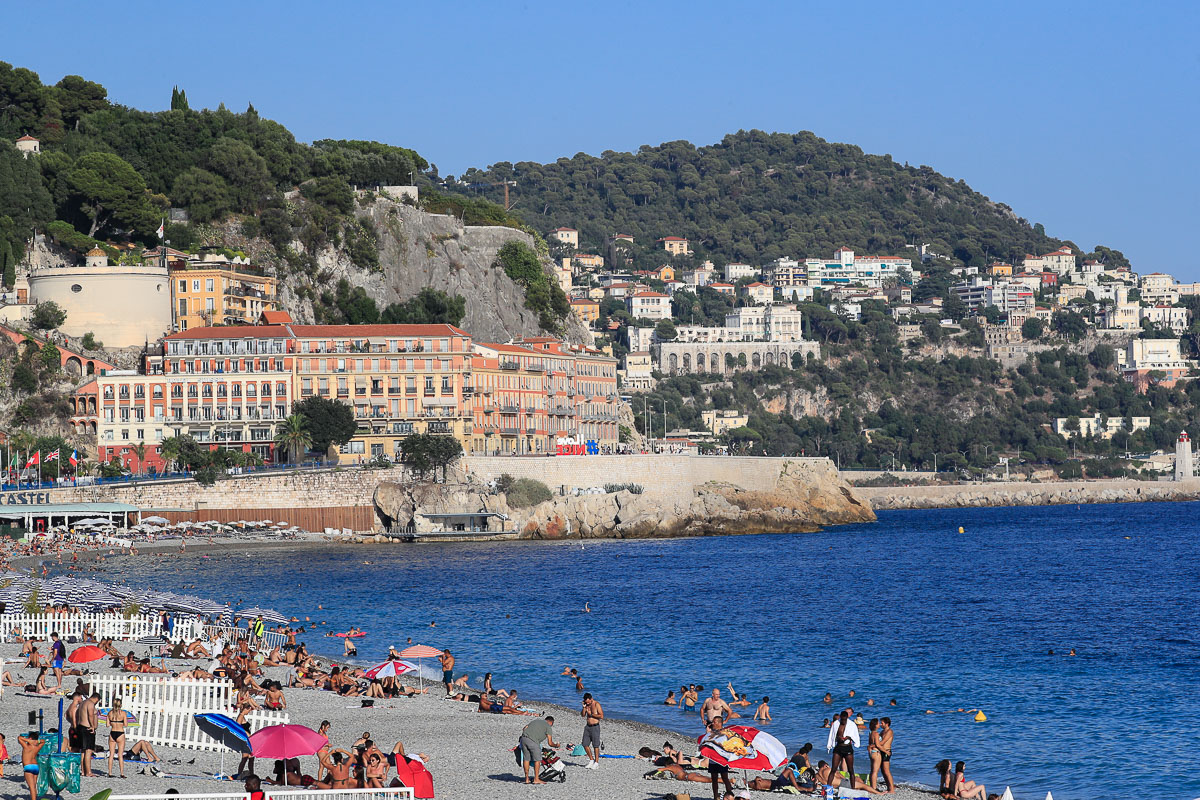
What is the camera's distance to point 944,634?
1655 inches

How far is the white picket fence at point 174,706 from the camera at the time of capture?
21.8 meters

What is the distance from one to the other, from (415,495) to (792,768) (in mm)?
53530

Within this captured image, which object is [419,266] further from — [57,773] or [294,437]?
[57,773]

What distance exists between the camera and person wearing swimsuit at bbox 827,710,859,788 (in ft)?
71.5

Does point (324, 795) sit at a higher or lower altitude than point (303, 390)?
lower

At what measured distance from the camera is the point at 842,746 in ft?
71.9

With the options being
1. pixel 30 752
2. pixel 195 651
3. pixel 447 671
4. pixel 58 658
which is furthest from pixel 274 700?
pixel 195 651

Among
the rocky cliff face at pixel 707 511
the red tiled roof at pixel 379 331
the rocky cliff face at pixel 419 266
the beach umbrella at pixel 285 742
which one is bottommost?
the beach umbrella at pixel 285 742

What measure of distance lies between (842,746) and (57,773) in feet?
36.5

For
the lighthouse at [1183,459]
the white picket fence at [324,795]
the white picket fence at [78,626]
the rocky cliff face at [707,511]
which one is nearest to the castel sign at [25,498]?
the rocky cliff face at [707,511]

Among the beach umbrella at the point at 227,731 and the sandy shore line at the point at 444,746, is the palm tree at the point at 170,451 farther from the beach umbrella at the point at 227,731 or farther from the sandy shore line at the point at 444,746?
the beach umbrella at the point at 227,731

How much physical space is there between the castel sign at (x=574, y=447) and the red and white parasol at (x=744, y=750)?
60.0 metres

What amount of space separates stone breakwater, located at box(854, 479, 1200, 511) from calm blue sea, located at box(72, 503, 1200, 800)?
50122 millimetres

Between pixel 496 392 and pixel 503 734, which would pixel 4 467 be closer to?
pixel 496 392
